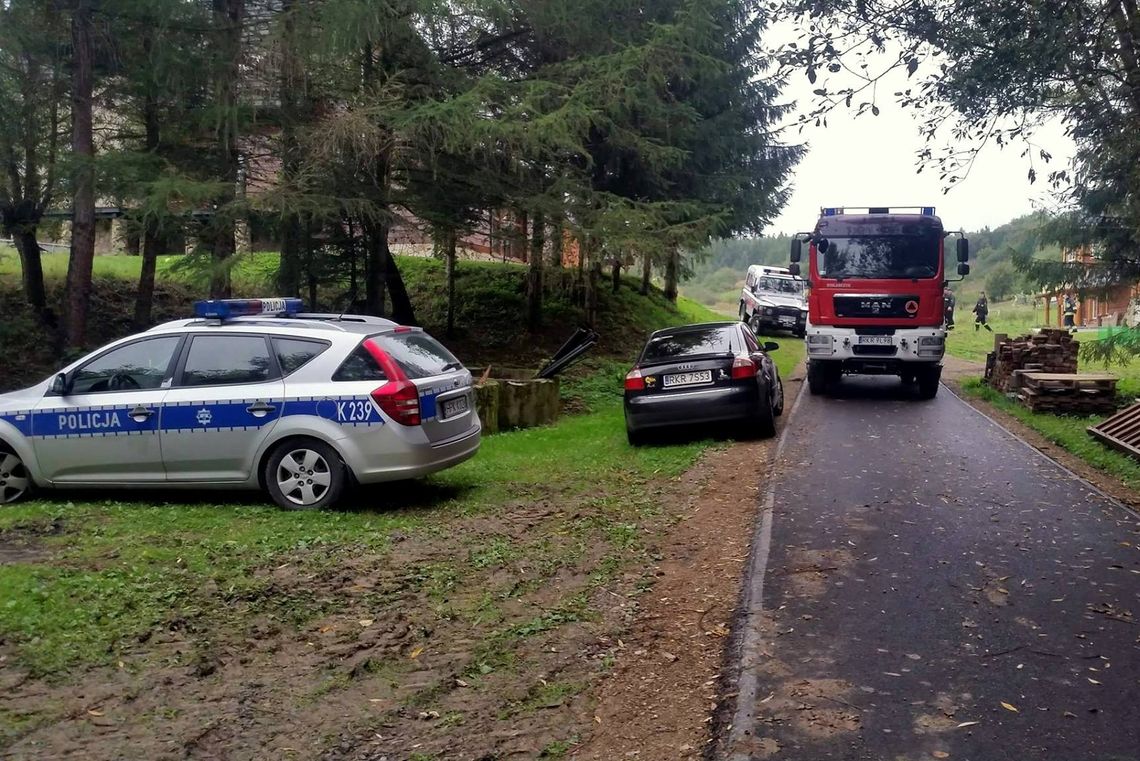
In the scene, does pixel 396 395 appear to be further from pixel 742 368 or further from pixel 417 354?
pixel 742 368

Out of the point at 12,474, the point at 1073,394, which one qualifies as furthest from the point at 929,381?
the point at 12,474

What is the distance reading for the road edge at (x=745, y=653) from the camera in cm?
436

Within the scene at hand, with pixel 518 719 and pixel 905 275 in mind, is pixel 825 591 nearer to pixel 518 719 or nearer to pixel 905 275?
pixel 518 719

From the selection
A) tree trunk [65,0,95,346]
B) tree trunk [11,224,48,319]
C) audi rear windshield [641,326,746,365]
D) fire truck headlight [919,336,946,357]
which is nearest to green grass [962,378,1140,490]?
fire truck headlight [919,336,946,357]

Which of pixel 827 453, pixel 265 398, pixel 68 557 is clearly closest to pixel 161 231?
pixel 265 398

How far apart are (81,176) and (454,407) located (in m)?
7.75

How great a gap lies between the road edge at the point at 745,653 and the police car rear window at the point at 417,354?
10.3 feet

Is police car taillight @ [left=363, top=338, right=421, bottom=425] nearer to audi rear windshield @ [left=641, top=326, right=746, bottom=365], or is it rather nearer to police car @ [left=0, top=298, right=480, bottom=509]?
police car @ [left=0, top=298, right=480, bottom=509]

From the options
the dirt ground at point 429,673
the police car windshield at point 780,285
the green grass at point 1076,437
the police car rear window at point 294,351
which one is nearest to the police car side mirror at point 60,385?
the dirt ground at point 429,673

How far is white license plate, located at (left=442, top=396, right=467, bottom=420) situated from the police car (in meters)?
0.01

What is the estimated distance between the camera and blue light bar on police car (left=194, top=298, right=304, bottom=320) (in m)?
9.00

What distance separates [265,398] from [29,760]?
14.9 ft

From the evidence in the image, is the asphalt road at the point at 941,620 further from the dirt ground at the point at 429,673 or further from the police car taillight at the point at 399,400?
the police car taillight at the point at 399,400

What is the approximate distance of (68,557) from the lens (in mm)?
6773
